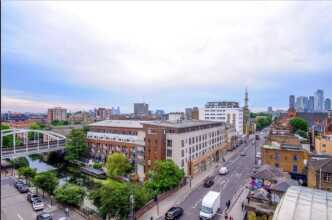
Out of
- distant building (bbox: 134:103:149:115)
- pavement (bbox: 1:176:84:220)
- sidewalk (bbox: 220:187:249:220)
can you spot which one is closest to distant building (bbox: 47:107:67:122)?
distant building (bbox: 134:103:149:115)

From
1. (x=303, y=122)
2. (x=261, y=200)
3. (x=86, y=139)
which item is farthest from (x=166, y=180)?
(x=303, y=122)

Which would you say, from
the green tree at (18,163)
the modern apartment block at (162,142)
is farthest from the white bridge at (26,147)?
the modern apartment block at (162,142)

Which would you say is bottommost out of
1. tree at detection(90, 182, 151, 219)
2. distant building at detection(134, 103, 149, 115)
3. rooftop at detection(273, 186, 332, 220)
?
tree at detection(90, 182, 151, 219)

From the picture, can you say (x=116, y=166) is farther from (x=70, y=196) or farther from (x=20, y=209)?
(x=20, y=209)

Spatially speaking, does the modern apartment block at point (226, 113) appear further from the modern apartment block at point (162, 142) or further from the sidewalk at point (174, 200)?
the sidewalk at point (174, 200)

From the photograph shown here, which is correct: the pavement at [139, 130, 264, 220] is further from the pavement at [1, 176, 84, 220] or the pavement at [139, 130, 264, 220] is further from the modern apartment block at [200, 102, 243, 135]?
the modern apartment block at [200, 102, 243, 135]

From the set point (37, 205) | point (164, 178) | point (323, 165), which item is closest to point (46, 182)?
point (37, 205)
